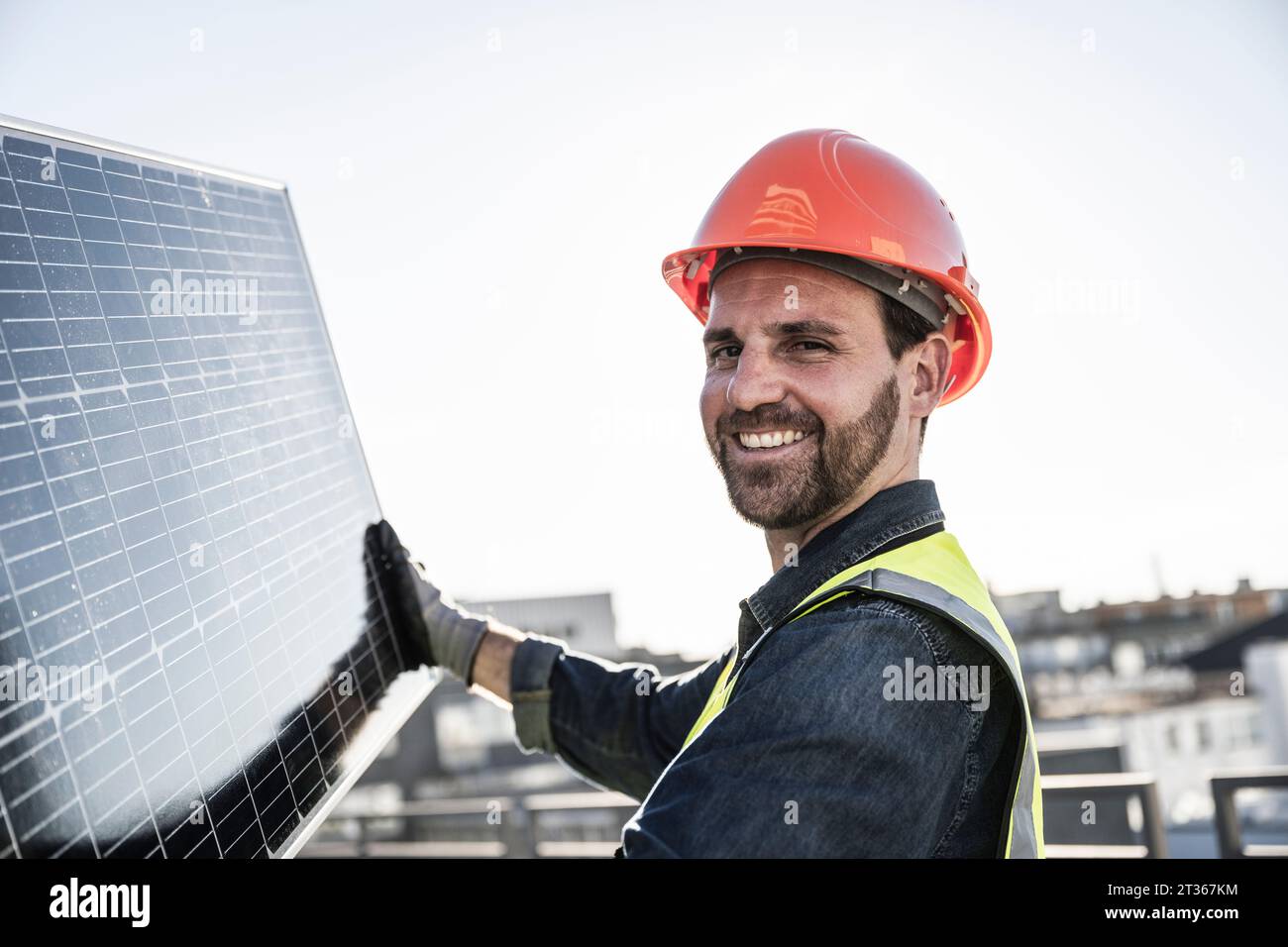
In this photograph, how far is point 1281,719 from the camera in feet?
39.6

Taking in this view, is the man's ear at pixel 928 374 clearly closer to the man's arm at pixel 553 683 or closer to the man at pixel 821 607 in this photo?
the man at pixel 821 607

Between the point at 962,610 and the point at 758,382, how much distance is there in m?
0.73

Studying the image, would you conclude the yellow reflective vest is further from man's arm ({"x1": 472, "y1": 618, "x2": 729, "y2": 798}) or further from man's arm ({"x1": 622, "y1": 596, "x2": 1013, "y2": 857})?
man's arm ({"x1": 472, "y1": 618, "x2": 729, "y2": 798})

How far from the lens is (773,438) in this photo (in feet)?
7.94

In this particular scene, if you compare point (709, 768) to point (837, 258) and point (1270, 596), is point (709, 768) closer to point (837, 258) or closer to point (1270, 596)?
point (837, 258)

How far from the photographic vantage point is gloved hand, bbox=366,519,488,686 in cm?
312

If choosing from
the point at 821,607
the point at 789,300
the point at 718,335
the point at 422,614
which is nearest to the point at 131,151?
the point at 718,335

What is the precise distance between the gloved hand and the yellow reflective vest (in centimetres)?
129

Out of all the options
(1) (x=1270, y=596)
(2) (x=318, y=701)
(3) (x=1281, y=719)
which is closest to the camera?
(2) (x=318, y=701)

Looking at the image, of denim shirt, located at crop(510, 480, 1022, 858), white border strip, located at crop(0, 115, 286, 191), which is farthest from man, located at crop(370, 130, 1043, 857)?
white border strip, located at crop(0, 115, 286, 191)

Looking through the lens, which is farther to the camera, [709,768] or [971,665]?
[971,665]
